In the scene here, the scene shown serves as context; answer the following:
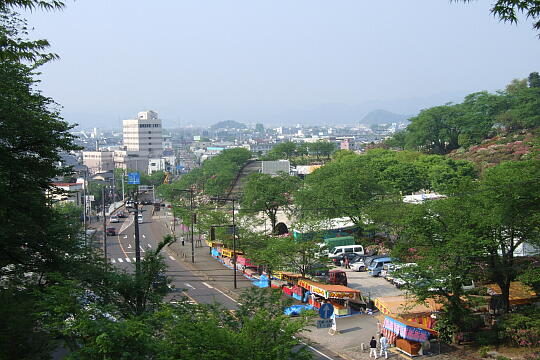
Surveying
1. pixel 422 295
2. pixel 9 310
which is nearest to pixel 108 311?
pixel 9 310

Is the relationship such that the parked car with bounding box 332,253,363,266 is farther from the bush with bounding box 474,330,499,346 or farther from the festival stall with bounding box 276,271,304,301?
the bush with bounding box 474,330,499,346

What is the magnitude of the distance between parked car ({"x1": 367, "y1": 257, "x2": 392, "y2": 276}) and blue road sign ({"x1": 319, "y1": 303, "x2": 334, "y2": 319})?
7.65 meters

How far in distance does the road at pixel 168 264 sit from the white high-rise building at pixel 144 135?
9510 cm

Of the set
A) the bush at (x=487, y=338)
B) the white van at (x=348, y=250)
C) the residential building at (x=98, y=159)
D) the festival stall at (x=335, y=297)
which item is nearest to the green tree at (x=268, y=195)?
the white van at (x=348, y=250)

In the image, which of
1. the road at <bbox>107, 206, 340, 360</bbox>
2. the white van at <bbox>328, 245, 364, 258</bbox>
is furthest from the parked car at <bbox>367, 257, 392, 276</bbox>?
the road at <bbox>107, 206, 340, 360</bbox>

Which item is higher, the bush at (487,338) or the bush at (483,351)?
the bush at (487,338)

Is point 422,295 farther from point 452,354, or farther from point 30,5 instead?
point 30,5

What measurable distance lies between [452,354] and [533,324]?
2510 mm

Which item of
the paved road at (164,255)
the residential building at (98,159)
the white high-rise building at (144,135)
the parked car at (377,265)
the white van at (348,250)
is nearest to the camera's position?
the paved road at (164,255)

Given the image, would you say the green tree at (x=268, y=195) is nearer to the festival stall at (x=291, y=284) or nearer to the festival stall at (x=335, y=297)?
the festival stall at (x=291, y=284)

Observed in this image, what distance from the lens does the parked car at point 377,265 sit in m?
27.4

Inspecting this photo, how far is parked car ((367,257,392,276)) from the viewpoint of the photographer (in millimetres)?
27438

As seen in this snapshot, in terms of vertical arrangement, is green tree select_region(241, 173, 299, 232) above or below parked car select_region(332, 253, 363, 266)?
above

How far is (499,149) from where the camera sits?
57.7m
